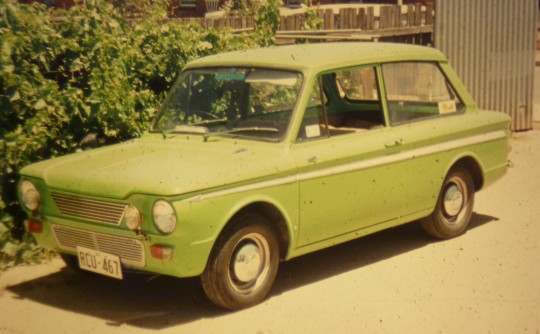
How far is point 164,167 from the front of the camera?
18.2 ft

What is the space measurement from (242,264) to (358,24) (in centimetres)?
729

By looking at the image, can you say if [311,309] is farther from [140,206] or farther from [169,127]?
[169,127]

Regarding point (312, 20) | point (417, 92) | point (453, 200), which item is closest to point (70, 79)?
point (417, 92)

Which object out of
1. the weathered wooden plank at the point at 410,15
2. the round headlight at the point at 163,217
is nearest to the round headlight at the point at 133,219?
the round headlight at the point at 163,217

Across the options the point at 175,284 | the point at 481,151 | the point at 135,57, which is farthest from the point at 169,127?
the point at 481,151

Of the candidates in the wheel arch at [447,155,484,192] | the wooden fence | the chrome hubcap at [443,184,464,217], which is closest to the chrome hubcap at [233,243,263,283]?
the chrome hubcap at [443,184,464,217]

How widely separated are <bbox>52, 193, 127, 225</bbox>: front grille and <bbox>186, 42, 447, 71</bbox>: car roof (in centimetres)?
177

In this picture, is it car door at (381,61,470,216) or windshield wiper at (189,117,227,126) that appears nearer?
windshield wiper at (189,117,227,126)

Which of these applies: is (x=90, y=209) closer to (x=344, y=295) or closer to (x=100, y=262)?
(x=100, y=262)

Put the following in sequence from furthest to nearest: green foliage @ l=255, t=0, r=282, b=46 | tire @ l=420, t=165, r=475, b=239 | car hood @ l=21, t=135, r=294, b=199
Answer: green foliage @ l=255, t=0, r=282, b=46
tire @ l=420, t=165, r=475, b=239
car hood @ l=21, t=135, r=294, b=199

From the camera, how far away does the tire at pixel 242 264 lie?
550 cm

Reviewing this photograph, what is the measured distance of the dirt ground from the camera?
5.46 m

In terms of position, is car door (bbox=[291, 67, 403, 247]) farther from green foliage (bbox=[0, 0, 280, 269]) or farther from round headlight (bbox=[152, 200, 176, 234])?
green foliage (bbox=[0, 0, 280, 269])

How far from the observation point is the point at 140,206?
524 cm
